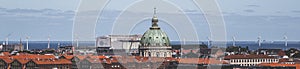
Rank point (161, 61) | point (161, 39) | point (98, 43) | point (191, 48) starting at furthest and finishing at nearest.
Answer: point (98, 43), point (191, 48), point (161, 39), point (161, 61)

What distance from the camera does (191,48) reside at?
255 feet

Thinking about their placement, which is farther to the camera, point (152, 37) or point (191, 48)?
point (191, 48)

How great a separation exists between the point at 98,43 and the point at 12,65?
54.3m

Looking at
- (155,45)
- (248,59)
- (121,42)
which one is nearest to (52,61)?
(155,45)

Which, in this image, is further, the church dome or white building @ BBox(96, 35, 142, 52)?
white building @ BBox(96, 35, 142, 52)

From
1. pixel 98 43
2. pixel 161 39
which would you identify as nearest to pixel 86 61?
pixel 161 39

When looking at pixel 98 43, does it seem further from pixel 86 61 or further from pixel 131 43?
pixel 86 61

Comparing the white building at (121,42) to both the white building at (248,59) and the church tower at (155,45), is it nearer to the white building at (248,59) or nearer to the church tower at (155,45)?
the white building at (248,59)

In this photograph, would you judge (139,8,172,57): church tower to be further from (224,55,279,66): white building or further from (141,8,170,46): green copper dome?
(224,55,279,66): white building

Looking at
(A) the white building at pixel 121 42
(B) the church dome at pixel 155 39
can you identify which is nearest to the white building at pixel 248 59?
(A) the white building at pixel 121 42

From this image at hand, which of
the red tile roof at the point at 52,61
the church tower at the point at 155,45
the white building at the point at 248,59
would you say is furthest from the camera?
the white building at the point at 248,59

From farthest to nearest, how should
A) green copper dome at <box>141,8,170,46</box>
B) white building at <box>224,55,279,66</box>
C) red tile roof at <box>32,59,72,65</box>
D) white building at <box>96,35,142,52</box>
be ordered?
1. white building at <box>96,35,142,52</box>
2. white building at <box>224,55,279,66</box>
3. red tile roof at <box>32,59,72,65</box>
4. green copper dome at <box>141,8,170,46</box>

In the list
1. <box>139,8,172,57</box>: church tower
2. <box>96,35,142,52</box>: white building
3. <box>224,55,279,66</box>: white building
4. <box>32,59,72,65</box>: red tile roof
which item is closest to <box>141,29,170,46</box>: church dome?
<box>139,8,172,57</box>: church tower

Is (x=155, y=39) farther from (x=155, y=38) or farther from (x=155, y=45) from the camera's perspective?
(x=155, y=45)
